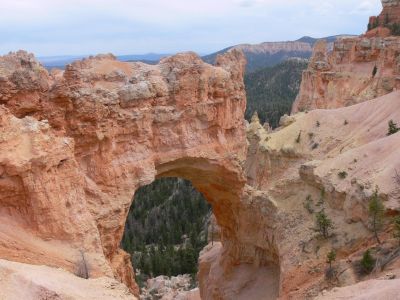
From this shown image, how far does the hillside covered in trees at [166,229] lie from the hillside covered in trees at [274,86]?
34.4 metres

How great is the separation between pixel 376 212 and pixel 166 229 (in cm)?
3694

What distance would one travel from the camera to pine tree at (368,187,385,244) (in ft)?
51.8

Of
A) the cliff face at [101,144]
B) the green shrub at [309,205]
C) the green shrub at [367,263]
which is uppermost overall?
the cliff face at [101,144]

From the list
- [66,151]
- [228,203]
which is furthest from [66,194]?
[228,203]

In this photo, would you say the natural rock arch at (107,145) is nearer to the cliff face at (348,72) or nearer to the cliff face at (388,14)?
the cliff face at (348,72)

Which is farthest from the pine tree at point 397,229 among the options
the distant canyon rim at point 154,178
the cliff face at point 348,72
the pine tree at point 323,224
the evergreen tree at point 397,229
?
the cliff face at point 348,72

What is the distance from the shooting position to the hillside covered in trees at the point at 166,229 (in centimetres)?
4065

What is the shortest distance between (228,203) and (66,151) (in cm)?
1179

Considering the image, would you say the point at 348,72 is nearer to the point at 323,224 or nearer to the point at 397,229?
the point at 323,224

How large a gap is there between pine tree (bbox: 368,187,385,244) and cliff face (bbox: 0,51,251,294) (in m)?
6.61

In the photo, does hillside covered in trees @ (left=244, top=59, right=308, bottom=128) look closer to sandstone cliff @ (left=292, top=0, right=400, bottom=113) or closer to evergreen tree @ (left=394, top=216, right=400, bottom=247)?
sandstone cliff @ (left=292, top=0, right=400, bottom=113)

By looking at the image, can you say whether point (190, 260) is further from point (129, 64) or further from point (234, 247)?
point (129, 64)

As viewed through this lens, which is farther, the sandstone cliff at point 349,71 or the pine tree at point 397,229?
the sandstone cliff at point 349,71

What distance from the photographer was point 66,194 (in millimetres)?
13742
